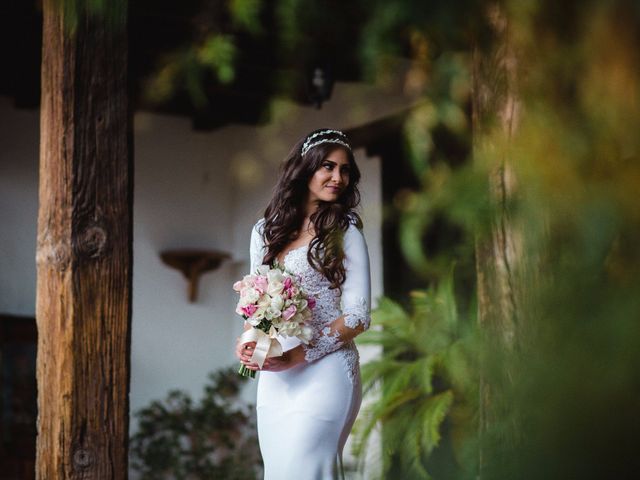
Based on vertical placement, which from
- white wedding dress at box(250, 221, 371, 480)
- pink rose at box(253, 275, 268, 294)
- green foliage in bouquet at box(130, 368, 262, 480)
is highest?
pink rose at box(253, 275, 268, 294)

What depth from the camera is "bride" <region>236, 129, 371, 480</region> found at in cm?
304

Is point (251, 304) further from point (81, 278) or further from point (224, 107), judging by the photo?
point (224, 107)

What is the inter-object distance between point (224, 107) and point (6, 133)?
162 cm

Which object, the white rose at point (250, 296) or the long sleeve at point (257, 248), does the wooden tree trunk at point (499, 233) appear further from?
the long sleeve at point (257, 248)

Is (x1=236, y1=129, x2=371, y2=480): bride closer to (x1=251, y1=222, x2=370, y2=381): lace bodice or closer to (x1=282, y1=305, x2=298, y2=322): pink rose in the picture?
(x1=251, y1=222, x2=370, y2=381): lace bodice

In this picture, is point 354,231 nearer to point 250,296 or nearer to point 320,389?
point 250,296

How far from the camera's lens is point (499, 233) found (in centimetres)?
77

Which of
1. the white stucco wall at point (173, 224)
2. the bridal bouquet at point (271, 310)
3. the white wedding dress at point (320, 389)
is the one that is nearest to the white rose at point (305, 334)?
the bridal bouquet at point (271, 310)

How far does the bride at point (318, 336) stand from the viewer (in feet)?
9.98

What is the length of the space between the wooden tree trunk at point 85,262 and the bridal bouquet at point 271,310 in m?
0.38

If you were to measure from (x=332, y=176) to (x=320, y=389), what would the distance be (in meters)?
0.72

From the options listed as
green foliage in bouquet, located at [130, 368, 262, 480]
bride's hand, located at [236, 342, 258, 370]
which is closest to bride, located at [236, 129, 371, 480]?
bride's hand, located at [236, 342, 258, 370]

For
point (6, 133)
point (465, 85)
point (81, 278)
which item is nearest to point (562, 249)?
point (465, 85)

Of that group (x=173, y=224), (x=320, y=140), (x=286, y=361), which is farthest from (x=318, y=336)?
(x=173, y=224)
